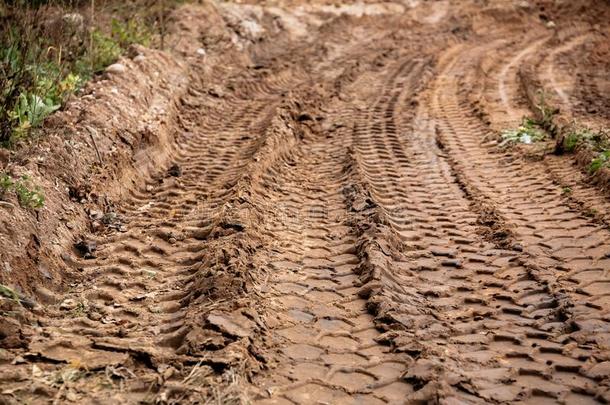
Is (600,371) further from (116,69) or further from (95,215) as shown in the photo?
(116,69)

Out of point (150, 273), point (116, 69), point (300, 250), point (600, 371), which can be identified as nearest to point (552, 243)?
point (600, 371)

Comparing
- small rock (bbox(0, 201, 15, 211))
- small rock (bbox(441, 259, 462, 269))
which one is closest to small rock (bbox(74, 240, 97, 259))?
small rock (bbox(0, 201, 15, 211))

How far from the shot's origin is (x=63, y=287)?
12.5ft

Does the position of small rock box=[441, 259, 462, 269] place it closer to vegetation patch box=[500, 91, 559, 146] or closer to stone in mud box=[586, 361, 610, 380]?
stone in mud box=[586, 361, 610, 380]

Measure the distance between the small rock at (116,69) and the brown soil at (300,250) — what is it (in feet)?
0.20

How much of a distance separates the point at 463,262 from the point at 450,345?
44.2 inches

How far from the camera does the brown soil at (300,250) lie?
299 centimetres

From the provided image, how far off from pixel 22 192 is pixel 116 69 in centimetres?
307

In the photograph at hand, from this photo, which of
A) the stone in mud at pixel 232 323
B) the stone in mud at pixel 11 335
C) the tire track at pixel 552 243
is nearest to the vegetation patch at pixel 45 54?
the stone in mud at pixel 11 335

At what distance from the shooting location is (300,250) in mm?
4465

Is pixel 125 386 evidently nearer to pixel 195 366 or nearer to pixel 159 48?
pixel 195 366

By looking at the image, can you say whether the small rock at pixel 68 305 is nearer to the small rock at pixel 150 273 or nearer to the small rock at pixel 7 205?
the small rock at pixel 150 273

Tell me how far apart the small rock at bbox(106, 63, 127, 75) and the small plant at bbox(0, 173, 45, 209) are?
2853 millimetres

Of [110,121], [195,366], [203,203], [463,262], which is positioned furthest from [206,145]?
[195,366]
